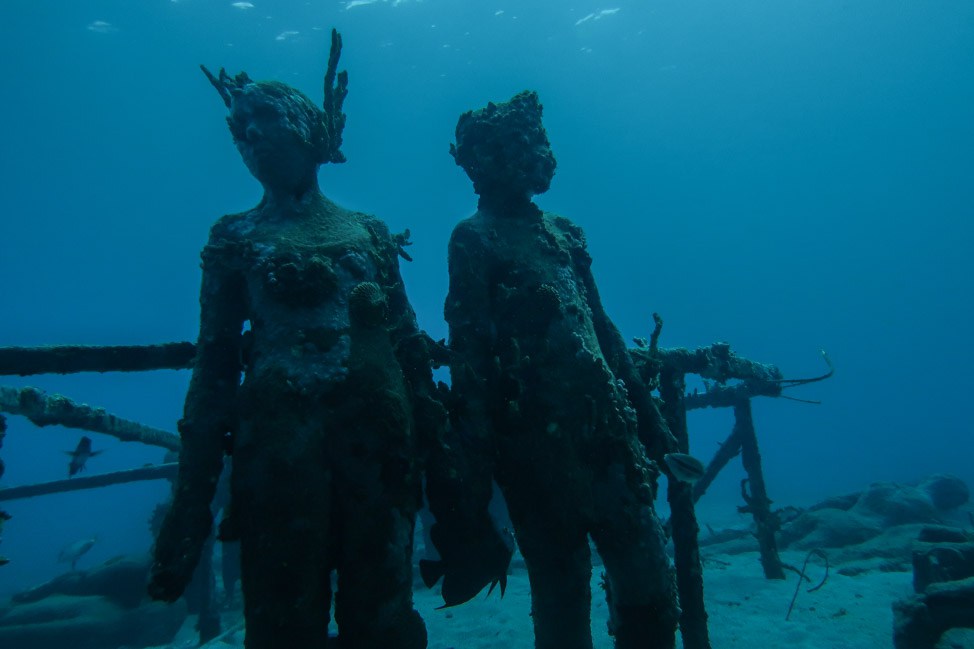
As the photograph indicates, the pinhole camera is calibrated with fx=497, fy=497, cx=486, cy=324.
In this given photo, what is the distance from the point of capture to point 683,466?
13.0 feet

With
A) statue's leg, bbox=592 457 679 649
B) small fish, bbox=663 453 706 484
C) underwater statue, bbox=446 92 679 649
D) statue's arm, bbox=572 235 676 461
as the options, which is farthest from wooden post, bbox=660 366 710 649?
statue's leg, bbox=592 457 679 649

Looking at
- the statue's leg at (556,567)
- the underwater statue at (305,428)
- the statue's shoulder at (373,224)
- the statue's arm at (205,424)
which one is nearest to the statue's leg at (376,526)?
the underwater statue at (305,428)

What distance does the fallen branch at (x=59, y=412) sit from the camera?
379 centimetres

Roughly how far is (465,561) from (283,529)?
1037 mm

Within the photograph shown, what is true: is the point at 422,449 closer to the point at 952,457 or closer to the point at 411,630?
the point at 411,630

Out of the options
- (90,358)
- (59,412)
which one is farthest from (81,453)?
(90,358)

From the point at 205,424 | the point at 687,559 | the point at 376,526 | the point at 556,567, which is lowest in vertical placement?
the point at 687,559

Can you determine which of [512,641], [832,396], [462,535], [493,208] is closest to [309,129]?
[493,208]

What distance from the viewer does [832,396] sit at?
14850 centimetres

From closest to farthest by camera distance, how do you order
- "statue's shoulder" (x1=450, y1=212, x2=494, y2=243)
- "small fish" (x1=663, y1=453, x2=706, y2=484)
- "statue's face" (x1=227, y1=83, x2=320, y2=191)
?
1. "statue's face" (x1=227, y1=83, x2=320, y2=191)
2. "small fish" (x1=663, y1=453, x2=706, y2=484)
3. "statue's shoulder" (x1=450, y1=212, x2=494, y2=243)

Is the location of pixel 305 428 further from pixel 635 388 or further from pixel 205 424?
pixel 635 388

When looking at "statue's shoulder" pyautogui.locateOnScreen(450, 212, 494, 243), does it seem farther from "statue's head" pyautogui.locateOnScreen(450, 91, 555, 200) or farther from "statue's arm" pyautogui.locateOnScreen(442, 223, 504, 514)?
"statue's head" pyautogui.locateOnScreen(450, 91, 555, 200)

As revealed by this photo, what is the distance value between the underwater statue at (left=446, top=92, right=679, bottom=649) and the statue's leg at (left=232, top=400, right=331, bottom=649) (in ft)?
3.38

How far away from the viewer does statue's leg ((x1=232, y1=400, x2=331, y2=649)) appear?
2252 mm
